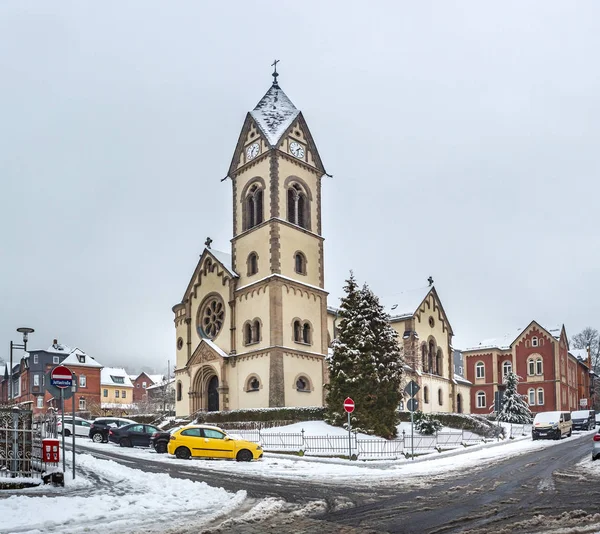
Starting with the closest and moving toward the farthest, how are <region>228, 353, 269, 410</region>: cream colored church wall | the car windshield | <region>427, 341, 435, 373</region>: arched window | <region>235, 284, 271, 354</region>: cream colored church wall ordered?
the car windshield < <region>228, 353, 269, 410</region>: cream colored church wall < <region>235, 284, 271, 354</region>: cream colored church wall < <region>427, 341, 435, 373</region>: arched window

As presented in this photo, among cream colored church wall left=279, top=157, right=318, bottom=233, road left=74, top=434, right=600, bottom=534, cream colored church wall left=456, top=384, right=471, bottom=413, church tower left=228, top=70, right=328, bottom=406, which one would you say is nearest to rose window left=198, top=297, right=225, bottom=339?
church tower left=228, top=70, right=328, bottom=406

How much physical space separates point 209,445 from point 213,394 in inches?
848

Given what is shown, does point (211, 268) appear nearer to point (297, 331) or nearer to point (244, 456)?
point (297, 331)

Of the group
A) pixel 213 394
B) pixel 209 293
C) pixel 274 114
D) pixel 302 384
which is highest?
pixel 274 114

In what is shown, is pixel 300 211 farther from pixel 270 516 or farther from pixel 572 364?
pixel 572 364

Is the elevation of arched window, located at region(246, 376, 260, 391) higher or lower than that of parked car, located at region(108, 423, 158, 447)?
higher

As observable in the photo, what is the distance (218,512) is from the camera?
13.8m

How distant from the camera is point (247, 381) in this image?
153 ft

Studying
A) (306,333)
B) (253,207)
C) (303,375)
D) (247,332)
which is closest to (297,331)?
(306,333)

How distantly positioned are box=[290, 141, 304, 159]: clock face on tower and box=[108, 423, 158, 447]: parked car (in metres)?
23.6

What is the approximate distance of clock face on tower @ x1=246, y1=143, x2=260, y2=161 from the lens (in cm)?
5145

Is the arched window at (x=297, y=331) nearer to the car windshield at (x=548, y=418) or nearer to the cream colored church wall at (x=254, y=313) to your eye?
the cream colored church wall at (x=254, y=313)

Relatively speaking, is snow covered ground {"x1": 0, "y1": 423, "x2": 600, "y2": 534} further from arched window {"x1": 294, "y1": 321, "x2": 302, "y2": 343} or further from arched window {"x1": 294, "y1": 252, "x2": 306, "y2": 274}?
arched window {"x1": 294, "y1": 252, "x2": 306, "y2": 274}

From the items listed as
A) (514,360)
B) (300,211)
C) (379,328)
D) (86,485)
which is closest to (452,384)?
(514,360)
